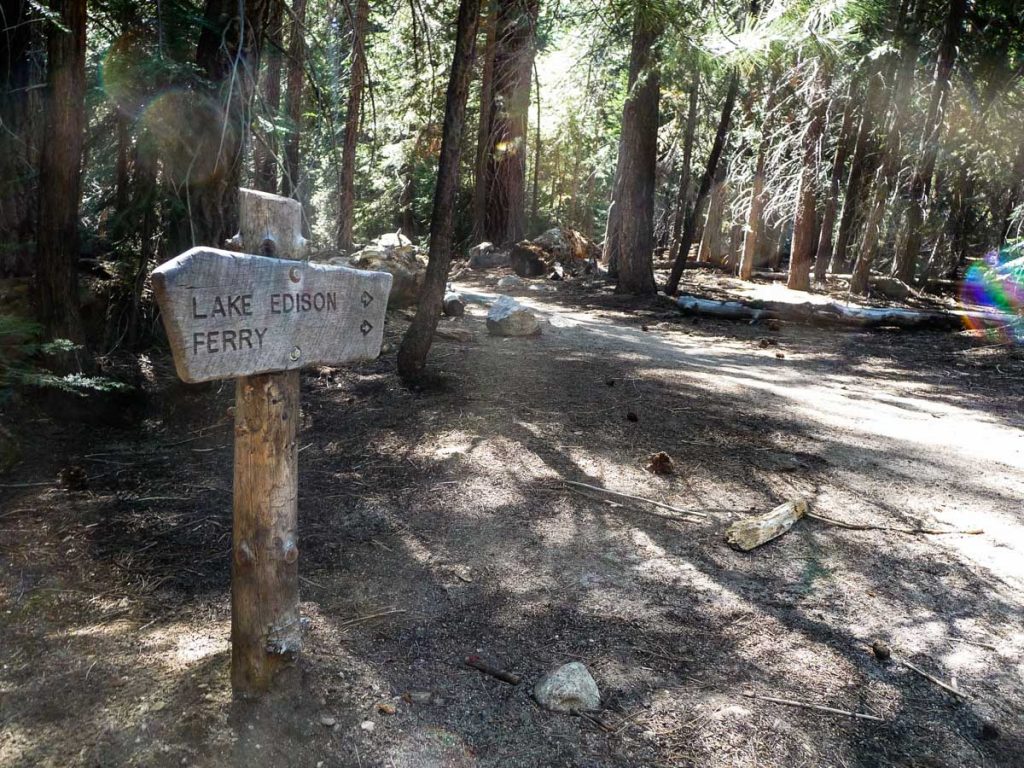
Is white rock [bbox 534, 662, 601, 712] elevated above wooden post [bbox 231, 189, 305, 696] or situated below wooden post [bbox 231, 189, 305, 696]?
below

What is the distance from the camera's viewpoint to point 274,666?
10.2ft

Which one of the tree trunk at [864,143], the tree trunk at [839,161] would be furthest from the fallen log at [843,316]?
the tree trunk at [839,161]

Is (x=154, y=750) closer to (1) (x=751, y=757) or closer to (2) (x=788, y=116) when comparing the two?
(1) (x=751, y=757)

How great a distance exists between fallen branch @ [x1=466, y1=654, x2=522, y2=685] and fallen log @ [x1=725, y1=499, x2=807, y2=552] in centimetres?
184

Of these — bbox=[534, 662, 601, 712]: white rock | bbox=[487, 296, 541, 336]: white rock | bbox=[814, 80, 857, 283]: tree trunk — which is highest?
bbox=[814, 80, 857, 283]: tree trunk

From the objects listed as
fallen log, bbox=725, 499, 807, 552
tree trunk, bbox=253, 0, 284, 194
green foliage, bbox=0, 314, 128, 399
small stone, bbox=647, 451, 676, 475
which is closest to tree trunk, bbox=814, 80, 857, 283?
tree trunk, bbox=253, 0, 284, 194

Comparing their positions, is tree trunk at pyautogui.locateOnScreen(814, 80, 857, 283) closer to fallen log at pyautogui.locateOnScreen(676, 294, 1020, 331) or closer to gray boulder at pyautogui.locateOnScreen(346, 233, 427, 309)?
fallen log at pyautogui.locateOnScreen(676, 294, 1020, 331)

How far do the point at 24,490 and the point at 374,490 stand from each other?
2320mm

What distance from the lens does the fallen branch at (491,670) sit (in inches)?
135

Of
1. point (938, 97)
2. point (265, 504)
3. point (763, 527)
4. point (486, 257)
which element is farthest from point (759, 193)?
point (265, 504)

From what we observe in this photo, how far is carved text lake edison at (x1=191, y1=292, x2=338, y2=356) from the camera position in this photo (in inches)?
95.8

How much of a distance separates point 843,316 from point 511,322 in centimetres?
682

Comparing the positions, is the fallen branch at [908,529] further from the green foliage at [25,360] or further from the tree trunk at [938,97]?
the tree trunk at [938,97]

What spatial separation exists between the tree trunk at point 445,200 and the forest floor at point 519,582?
410mm
